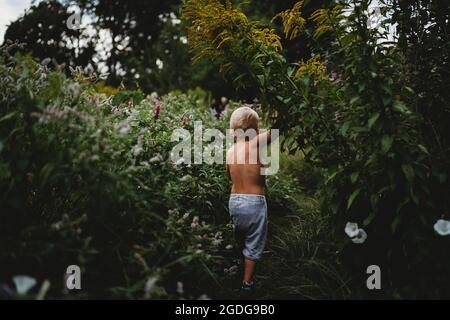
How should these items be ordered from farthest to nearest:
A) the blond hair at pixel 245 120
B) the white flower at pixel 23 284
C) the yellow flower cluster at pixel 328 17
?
the blond hair at pixel 245 120 → the yellow flower cluster at pixel 328 17 → the white flower at pixel 23 284

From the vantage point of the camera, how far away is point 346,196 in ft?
10.4

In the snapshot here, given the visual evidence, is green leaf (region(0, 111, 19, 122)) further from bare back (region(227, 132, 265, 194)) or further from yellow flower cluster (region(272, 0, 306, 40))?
yellow flower cluster (region(272, 0, 306, 40))

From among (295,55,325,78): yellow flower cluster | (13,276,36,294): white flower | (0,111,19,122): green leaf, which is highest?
(295,55,325,78): yellow flower cluster

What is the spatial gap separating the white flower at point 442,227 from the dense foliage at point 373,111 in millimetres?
71

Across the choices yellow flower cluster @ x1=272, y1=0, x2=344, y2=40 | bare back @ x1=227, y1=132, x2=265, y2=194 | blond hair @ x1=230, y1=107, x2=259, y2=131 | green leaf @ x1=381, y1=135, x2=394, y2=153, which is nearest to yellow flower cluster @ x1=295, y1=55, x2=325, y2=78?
yellow flower cluster @ x1=272, y1=0, x2=344, y2=40

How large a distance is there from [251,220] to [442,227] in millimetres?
1446

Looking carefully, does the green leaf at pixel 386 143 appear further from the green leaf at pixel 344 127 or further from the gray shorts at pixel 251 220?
the gray shorts at pixel 251 220

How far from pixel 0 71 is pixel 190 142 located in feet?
6.91

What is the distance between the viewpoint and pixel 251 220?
3529 mm

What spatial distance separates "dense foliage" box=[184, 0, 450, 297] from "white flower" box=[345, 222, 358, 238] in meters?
0.11

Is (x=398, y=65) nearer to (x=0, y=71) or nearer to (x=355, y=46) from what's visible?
(x=355, y=46)

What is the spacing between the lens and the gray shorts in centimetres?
351

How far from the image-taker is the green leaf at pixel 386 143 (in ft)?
8.80

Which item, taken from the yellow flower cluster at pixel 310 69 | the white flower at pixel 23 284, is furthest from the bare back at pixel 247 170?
the white flower at pixel 23 284
